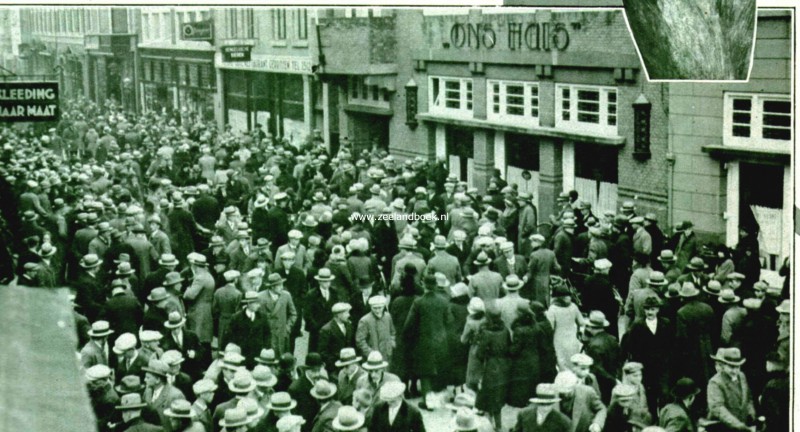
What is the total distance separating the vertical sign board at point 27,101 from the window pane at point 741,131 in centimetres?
759

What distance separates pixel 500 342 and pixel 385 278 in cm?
394

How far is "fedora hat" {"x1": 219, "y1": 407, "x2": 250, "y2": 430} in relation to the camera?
6.83 metres

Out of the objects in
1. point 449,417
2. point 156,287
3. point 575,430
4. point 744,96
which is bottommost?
point 449,417

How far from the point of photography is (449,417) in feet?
31.4

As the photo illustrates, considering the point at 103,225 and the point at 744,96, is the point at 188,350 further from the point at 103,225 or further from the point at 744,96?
the point at 744,96

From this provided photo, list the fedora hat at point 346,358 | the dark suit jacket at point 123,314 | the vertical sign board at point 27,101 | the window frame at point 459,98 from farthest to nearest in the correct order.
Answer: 1. the window frame at point 459,98
2. the dark suit jacket at point 123,314
3. the vertical sign board at point 27,101
4. the fedora hat at point 346,358

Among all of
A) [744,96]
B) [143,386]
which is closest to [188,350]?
[143,386]

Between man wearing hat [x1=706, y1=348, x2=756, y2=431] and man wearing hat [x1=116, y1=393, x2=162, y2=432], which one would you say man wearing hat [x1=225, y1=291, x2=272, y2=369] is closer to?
man wearing hat [x1=116, y1=393, x2=162, y2=432]

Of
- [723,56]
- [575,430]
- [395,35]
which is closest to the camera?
[575,430]

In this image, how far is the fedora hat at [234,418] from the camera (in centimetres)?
683

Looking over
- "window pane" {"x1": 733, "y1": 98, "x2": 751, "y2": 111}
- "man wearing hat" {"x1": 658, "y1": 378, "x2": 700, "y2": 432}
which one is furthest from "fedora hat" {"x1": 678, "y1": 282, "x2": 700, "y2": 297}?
"window pane" {"x1": 733, "y1": 98, "x2": 751, "y2": 111}

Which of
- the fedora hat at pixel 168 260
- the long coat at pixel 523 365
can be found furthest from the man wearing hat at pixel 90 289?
the long coat at pixel 523 365

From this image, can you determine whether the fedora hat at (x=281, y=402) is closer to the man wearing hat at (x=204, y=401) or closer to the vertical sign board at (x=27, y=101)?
the man wearing hat at (x=204, y=401)

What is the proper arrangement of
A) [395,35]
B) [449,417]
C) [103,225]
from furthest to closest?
1. [395,35]
2. [103,225]
3. [449,417]
